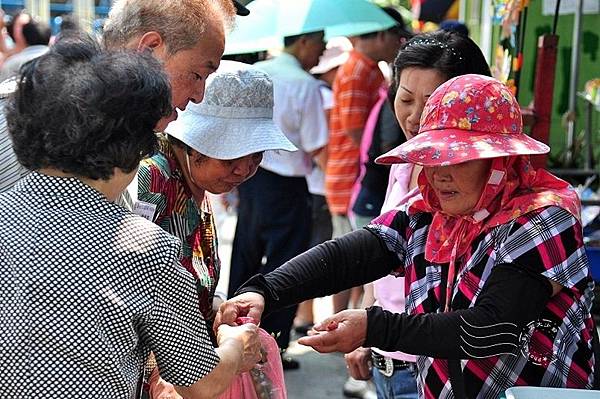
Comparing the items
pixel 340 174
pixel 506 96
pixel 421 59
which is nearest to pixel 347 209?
pixel 340 174

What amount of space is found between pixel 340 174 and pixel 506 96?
3944 mm

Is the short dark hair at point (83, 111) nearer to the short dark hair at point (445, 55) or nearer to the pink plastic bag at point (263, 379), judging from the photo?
the pink plastic bag at point (263, 379)

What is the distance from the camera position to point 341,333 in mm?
2072

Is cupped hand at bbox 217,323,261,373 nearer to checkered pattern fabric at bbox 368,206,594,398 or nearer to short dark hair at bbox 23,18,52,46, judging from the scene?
checkered pattern fabric at bbox 368,206,594,398

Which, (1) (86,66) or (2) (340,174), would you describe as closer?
(1) (86,66)

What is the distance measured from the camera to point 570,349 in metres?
2.12

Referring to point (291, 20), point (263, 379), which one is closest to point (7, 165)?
point (263, 379)

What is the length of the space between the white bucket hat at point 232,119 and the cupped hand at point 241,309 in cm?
39

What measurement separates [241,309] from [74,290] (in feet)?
2.21

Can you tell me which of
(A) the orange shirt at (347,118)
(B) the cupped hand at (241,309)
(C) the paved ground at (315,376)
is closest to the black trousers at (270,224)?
(C) the paved ground at (315,376)

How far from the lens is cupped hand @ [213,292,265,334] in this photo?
2239mm

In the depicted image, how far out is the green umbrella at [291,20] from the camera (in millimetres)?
5539

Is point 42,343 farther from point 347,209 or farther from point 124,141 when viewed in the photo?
point 347,209

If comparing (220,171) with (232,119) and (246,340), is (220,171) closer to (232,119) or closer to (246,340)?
(232,119)
